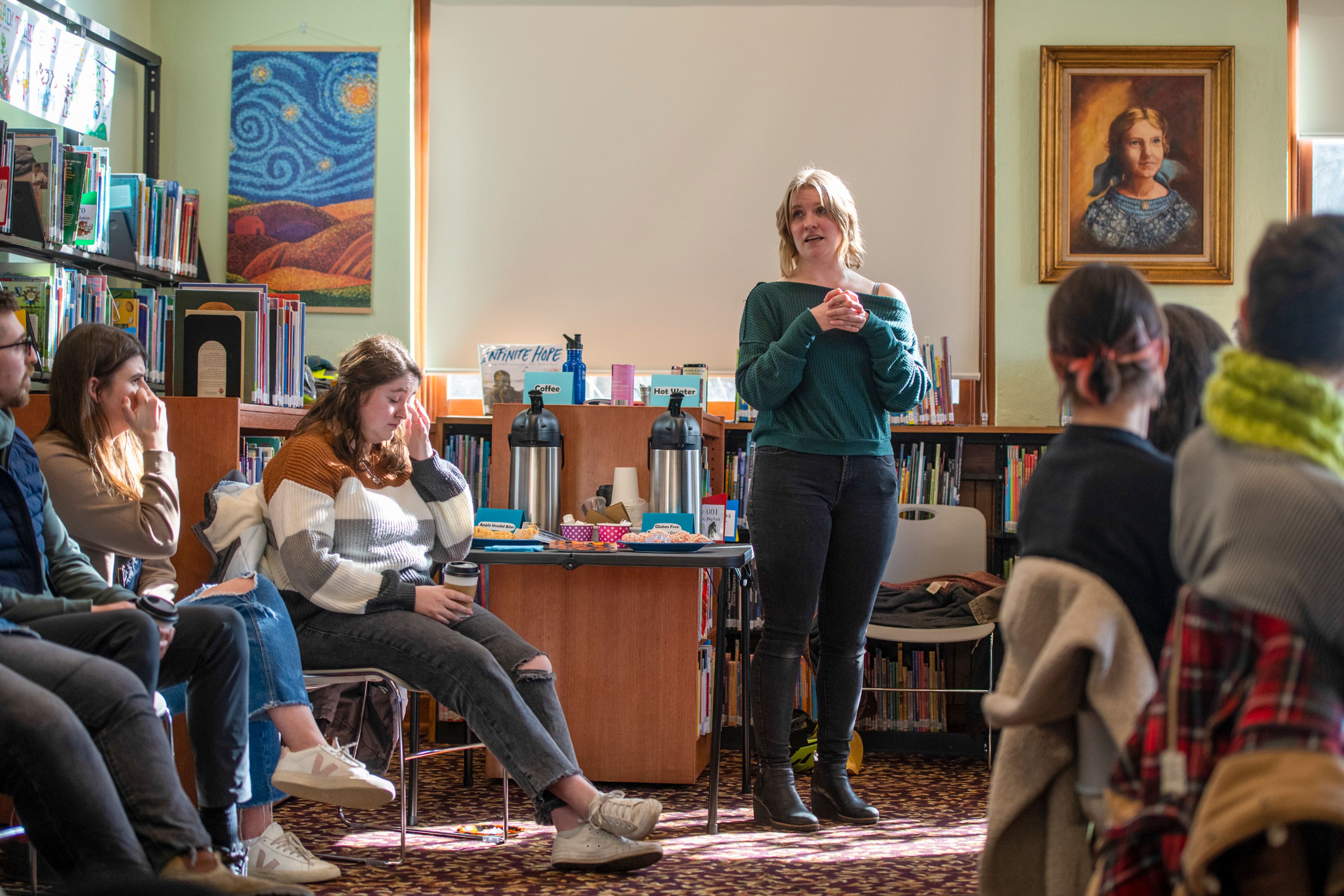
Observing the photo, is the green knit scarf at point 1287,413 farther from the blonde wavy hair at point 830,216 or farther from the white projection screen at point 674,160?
the white projection screen at point 674,160

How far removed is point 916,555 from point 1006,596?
2679 mm

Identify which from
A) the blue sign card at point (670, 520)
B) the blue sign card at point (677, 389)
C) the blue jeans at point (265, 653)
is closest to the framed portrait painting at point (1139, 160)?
the blue sign card at point (677, 389)

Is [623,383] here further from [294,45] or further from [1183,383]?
[1183,383]

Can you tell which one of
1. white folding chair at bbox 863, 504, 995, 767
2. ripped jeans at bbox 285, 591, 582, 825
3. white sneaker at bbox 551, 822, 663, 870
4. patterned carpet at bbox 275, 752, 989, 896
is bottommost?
patterned carpet at bbox 275, 752, 989, 896

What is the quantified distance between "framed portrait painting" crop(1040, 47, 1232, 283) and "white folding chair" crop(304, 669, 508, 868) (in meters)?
2.69

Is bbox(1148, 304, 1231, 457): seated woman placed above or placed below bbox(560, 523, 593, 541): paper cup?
above

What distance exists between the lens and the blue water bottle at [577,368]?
11.9 feet

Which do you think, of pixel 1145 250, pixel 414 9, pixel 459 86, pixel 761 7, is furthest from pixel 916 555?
pixel 414 9

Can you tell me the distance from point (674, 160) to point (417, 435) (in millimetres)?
2021

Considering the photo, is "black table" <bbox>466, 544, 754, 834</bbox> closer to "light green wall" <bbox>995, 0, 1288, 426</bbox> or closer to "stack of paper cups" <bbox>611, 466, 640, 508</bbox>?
"stack of paper cups" <bbox>611, 466, 640, 508</bbox>

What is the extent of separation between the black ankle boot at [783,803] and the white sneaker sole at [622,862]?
1.33 feet

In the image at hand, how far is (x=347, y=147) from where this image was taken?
438 cm

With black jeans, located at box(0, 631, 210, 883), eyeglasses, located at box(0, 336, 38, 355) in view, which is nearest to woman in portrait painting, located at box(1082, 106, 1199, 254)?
eyeglasses, located at box(0, 336, 38, 355)

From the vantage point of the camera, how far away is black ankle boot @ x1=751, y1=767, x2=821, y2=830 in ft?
8.86
